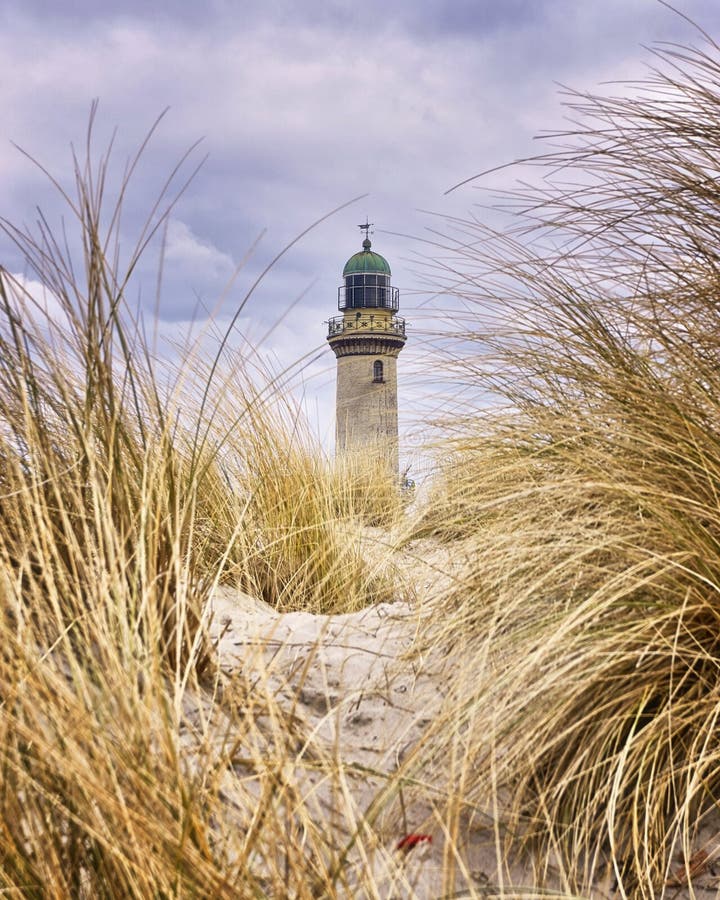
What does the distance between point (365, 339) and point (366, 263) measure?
319 centimetres

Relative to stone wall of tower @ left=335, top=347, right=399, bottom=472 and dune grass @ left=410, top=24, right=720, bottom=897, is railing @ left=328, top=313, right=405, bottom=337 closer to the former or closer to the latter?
stone wall of tower @ left=335, top=347, right=399, bottom=472

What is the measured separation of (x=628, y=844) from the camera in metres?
1.36

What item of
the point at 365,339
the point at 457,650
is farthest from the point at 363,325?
the point at 457,650

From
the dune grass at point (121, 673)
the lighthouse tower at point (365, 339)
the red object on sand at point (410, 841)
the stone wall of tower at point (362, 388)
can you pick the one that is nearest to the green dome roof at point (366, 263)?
the lighthouse tower at point (365, 339)

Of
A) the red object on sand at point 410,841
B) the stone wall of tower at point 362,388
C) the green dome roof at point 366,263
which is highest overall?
the green dome roof at point 366,263

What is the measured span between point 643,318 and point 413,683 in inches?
33.8

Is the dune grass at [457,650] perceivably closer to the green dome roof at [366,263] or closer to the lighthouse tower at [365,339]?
the lighthouse tower at [365,339]

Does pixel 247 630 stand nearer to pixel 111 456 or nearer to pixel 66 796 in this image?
pixel 111 456

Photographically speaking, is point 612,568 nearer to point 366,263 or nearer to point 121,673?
point 121,673

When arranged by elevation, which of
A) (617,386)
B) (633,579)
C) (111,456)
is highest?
(617,386)

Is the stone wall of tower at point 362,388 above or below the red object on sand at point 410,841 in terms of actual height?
above

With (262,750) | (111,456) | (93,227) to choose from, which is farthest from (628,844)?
(93,227)

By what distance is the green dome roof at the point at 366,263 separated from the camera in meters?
26.9

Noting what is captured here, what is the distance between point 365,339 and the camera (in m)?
25.0
